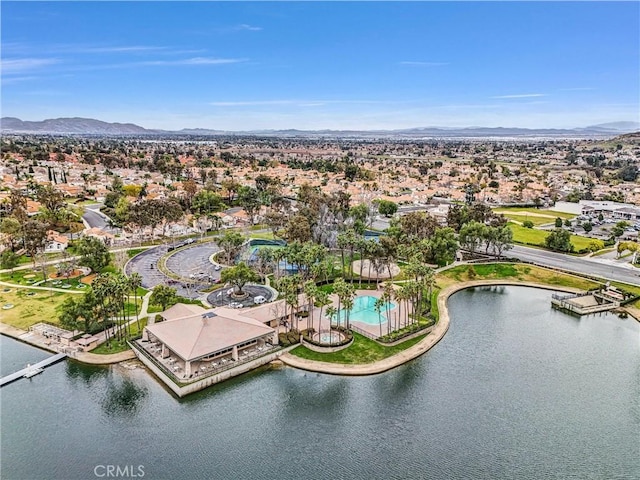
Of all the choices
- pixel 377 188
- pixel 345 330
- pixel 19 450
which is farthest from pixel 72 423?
pixel 377 188

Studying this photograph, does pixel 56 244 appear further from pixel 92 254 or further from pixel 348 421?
pixel 348 421

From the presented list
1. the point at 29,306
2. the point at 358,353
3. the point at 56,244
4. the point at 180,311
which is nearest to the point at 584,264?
the point at 358,353

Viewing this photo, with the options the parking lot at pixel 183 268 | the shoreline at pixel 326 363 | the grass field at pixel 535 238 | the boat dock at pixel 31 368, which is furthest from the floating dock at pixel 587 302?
the boat dock at pixel 31 368

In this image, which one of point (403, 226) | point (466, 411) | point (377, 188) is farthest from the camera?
point (377, 188)

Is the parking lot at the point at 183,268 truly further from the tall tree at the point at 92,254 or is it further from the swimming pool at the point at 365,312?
the swimming pool at the point at 365,312

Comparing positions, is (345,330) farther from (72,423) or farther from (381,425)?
(72,423)

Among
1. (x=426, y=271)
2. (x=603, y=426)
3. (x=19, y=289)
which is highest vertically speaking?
(x=426, y=271)

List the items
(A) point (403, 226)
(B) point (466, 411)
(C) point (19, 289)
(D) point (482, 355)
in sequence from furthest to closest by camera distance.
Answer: (A) point (403, 226)
(C) point (19, 289)
(D) point (482, 355)
(B) point (466, 411)

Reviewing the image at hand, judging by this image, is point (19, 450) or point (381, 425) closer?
point (19, 450)
